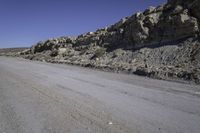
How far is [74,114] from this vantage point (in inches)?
Answer: 312

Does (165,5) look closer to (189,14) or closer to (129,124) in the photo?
(189,14)

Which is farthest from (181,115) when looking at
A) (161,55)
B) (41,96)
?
(161,55)

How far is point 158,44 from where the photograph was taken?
98.0 feet

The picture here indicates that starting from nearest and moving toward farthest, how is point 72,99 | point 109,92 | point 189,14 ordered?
point 72,99
point 109,92
point 189,14

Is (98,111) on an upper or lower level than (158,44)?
lower

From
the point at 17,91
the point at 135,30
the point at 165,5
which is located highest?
the point at 165,5

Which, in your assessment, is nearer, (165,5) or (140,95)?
(140,95)

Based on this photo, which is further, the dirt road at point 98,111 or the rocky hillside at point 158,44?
the rocky hillside at point 158,44

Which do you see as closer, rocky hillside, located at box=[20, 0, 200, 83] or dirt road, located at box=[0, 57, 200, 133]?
dirt road, located at box=[0, 57, 200, 133]

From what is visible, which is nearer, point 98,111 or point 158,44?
point 98,111

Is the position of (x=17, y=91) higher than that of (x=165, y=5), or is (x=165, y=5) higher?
(x=165, y=5)

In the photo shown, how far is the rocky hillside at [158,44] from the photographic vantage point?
21.1m

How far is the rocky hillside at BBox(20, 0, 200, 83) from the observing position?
2113 cm

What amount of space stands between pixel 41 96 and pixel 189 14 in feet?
71.8
